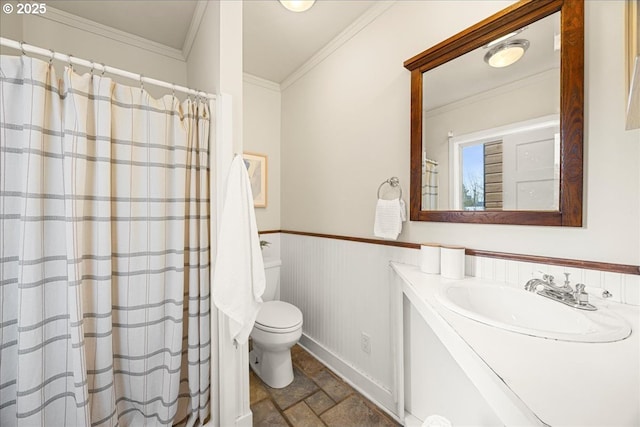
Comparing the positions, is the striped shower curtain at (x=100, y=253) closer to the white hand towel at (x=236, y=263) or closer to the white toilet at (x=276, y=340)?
the white hand towel at (x=236, y=263)

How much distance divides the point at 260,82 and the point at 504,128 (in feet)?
7.42

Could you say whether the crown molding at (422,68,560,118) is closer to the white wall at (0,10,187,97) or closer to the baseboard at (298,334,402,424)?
the baseboard at (298,334,402,424)

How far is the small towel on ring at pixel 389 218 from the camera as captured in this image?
4.83 ft

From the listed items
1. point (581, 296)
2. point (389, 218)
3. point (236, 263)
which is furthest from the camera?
point (389, 218)

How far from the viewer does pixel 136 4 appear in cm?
170

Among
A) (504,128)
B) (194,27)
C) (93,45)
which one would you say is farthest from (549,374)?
(93,45)

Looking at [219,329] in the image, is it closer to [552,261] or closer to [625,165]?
[552,261]

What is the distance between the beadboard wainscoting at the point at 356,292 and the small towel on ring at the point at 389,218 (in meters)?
0.11

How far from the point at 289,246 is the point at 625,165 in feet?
7.23

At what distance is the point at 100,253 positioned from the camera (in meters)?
1.15

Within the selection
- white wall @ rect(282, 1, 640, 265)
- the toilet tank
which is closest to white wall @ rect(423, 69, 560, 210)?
white wall @ rect(282, 1, 640, 265)

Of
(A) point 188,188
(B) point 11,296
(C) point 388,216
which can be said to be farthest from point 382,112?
(B) point 11,296

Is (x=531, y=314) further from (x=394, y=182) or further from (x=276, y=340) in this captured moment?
(x=276, y=340)

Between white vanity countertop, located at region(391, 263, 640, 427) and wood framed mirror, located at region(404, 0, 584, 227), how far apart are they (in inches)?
20.1
